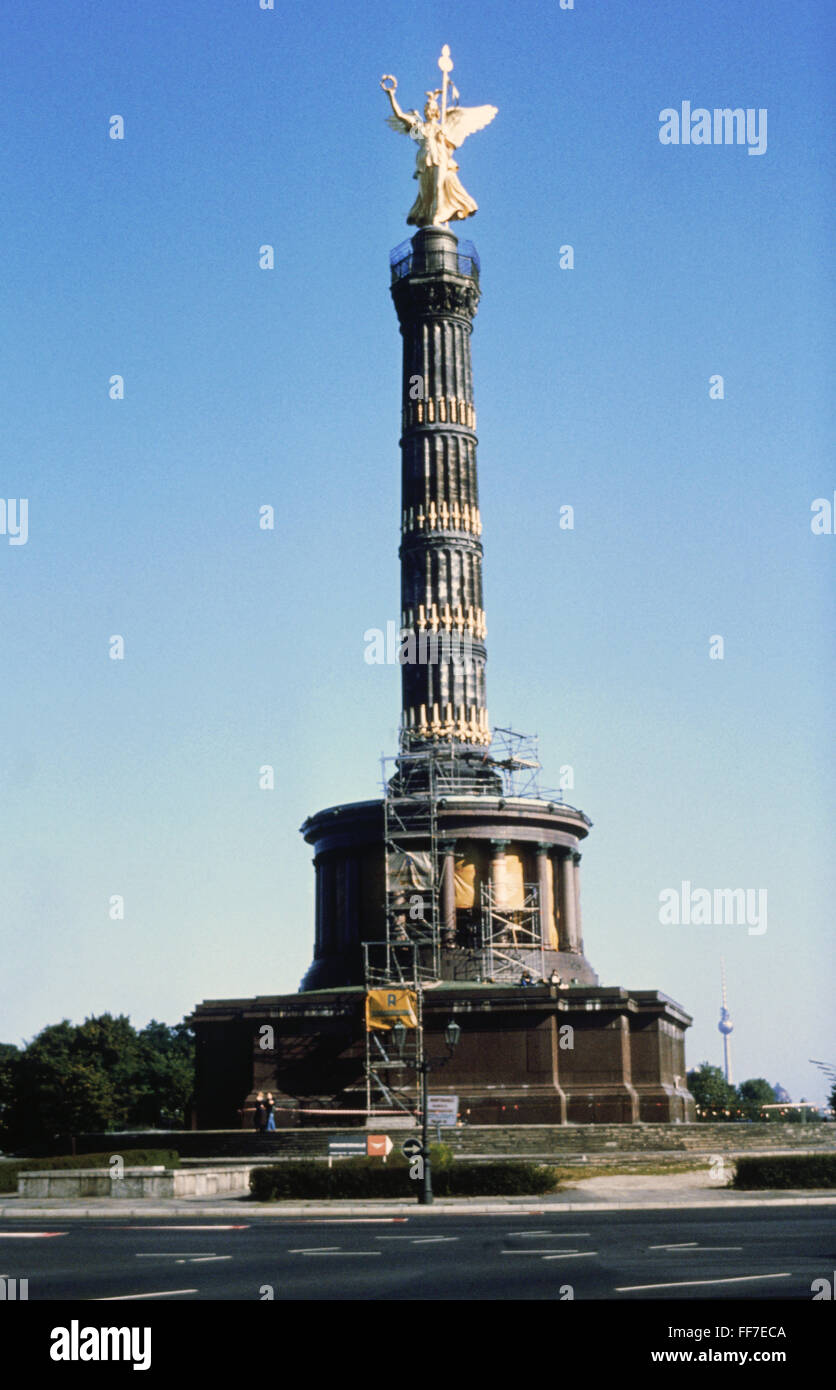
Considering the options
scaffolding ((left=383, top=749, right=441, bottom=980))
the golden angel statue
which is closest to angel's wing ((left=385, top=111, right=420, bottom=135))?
the golden angel statue

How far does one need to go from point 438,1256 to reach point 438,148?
5295 cm

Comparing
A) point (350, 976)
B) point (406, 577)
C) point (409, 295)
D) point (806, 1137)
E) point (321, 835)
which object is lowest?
point (806, 1137)

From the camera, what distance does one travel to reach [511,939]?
186 ft

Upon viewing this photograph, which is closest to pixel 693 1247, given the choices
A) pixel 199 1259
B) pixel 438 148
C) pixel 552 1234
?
pixel 552 1234

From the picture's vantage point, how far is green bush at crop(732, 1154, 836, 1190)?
34.6 metres

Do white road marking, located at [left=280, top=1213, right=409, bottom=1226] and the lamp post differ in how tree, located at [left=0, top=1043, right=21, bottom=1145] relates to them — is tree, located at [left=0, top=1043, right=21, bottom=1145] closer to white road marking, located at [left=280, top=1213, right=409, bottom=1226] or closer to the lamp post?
the lamp post

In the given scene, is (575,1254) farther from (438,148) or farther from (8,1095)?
(8,1095)

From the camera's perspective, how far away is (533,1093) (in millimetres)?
49469

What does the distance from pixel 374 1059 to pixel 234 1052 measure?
4.93 m

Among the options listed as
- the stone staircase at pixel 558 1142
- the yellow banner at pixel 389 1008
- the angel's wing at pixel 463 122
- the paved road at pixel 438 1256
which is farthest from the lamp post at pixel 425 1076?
the angel's wing at pixel 463 122

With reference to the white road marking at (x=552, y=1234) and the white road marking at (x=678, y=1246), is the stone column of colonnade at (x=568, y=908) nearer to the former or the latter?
the white road marking at (x=552, y=1234)

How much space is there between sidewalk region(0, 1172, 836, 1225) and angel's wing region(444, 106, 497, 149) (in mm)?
44641
